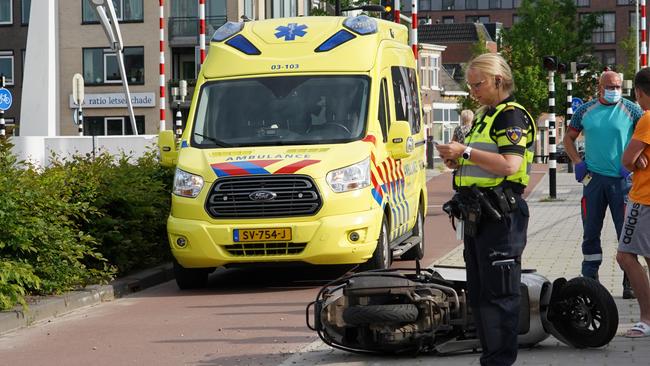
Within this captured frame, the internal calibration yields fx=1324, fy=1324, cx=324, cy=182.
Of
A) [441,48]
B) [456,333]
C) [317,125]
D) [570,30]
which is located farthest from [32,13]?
[441,48]

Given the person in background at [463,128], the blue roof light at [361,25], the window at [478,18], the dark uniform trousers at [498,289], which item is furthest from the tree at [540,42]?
the dark uniform trousers at [498,289]

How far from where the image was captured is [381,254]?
41.8 feet

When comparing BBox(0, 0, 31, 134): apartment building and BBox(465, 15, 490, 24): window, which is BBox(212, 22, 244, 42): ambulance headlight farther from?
BBox(465, 15, 490, 24): window

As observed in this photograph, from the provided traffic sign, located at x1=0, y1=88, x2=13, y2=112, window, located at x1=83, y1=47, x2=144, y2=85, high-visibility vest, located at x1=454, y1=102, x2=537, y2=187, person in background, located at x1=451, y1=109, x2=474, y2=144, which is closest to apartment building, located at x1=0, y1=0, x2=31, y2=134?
window, located at x1=83, y1=47, x2=144, y2=85

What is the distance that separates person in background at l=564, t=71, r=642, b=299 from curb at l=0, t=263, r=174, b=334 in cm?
439

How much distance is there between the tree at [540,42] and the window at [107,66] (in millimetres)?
22074

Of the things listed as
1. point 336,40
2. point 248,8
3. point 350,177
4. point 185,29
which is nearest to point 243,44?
point 336,40

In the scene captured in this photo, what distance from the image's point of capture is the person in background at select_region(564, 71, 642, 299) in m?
10.1

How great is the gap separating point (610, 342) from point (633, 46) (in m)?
85.8

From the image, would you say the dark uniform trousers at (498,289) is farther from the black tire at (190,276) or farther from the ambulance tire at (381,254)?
the black tire at (190,276)

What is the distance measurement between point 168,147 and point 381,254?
2.52 meters

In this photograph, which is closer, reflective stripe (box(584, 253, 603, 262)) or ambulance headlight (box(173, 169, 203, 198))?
reflective stripe (box(584, 253, 603, 262))

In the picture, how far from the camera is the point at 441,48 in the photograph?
92375 millimetres

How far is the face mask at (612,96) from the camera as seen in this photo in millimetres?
10047
